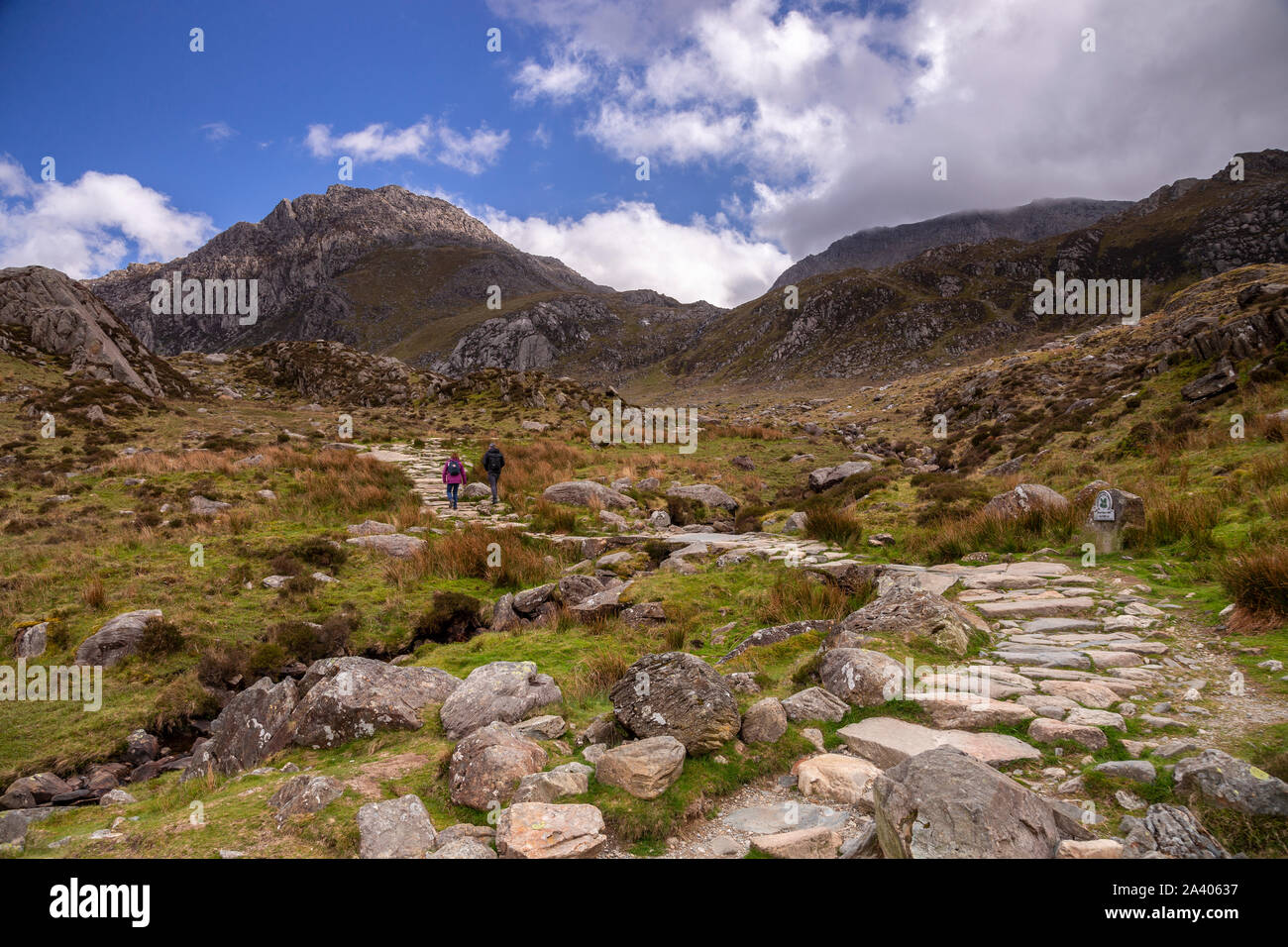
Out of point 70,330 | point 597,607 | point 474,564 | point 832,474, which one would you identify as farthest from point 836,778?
point 70,330

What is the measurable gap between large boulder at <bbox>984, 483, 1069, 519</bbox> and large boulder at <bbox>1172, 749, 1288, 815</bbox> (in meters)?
8.64

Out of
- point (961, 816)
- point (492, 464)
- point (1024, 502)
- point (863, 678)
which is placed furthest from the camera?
point (492, 464)

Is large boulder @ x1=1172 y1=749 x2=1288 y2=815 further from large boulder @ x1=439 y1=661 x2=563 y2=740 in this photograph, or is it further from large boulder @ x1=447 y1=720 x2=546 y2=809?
large boulder @ x1=439 y1=661 x2=563 y2=740

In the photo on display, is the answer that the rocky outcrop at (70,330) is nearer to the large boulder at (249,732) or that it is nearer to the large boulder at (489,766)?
the large boulder at (249,732)

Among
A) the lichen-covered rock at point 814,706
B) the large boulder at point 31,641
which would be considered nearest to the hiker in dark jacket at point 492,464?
the large boulder at point 31,641

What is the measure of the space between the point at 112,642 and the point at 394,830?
817 cm

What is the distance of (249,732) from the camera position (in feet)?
21.5

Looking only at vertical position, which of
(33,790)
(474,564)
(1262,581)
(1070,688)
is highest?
(1262,581)

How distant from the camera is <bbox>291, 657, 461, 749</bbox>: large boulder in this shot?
5992 millimetres

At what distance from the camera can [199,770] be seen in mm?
6215

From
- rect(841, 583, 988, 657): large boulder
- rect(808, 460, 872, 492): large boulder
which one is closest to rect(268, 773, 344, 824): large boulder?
rect(841, 583, 988, 657): large boulder

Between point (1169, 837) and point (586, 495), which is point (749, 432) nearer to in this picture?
point (586, 495)

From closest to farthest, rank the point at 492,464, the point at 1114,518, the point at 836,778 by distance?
the point at 836,778 < the point at 1114,518 < the point at 492,464
